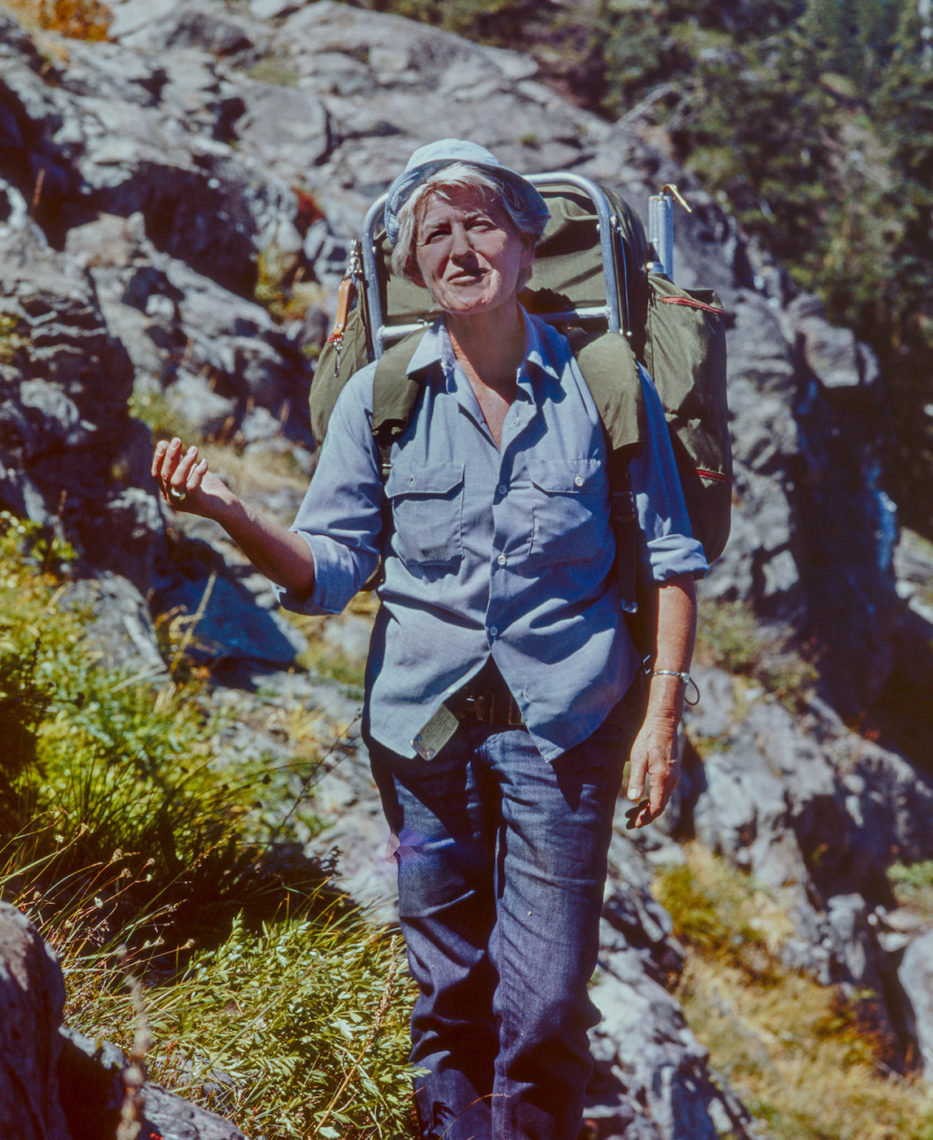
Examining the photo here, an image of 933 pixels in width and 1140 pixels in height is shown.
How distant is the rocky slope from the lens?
6.21 m

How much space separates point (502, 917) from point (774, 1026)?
26.2ft

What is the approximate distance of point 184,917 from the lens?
3.17 m

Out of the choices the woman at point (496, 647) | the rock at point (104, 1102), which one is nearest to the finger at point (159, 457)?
the woman at point (496, 647)

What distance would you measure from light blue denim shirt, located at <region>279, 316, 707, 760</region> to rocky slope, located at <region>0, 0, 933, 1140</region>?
51.7 inches

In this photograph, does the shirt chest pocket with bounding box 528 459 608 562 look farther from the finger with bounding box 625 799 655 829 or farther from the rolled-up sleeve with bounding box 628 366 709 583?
the finger with bounding box 625 799 655 829

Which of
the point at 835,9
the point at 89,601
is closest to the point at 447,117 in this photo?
the point at 89,601

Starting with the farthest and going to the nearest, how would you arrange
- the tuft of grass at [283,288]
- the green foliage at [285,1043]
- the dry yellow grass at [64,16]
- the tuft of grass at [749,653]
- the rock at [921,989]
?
the dry yellow grass at [64,16] → the tuft of grass at [749,653] → the tuft of grass at [283,288] → the rock at [921,989] → the green foliage at [285,1043]

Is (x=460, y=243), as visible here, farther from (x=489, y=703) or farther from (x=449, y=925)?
(x=449, y=925)

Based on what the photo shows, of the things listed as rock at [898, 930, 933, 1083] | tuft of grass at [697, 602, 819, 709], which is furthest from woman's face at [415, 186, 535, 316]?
tuft of grass at [697, 602, 819, 709]

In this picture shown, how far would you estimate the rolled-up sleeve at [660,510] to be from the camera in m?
2.50

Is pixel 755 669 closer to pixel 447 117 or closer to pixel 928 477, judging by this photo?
pixel 447 117

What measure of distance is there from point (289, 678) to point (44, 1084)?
5.31 m

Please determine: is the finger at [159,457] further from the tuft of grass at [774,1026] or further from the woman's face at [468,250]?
the tuft of grass at [774,1026]

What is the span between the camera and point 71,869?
309 cm
